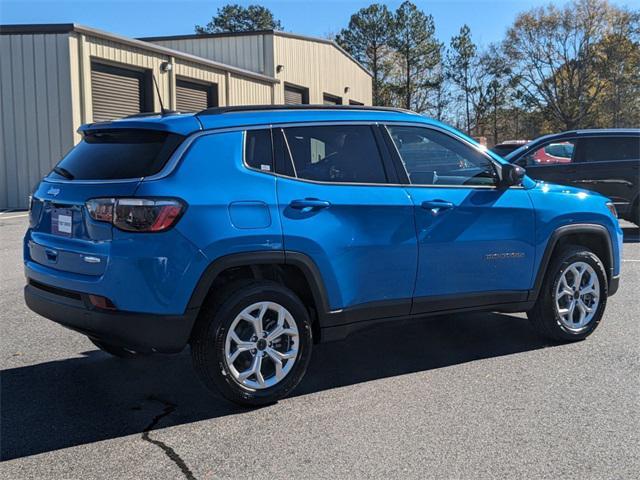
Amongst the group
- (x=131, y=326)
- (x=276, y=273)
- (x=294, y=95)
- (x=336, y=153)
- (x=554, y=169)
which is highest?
(x=294, y=95)

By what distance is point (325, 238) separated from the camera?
423 cm

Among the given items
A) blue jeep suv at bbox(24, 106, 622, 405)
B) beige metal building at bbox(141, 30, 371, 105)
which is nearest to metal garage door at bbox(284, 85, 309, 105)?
beige metal building at bbox(141, 30, 371, 105)

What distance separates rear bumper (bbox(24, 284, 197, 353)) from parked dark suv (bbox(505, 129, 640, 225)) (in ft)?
29.9

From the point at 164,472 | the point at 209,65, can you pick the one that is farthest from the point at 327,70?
the point at 164,472

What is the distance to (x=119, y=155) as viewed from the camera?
13.5 feet

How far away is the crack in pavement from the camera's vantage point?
3303 millimetres

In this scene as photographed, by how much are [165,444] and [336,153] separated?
7.01 ft

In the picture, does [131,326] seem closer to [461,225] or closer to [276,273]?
[276,273]

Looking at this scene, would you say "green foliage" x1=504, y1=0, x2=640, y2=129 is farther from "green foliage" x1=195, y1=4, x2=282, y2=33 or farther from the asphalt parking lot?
the asphalt parking lot

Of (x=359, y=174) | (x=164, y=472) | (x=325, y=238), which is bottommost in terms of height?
(x=164, y=472)

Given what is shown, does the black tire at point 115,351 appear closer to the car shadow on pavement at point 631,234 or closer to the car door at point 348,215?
the car door at point 348,215

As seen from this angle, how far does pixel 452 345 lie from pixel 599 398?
141cm

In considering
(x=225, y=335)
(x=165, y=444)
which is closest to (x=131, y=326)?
(x=225, y=335)

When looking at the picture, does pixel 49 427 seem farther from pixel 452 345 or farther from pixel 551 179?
pixel 551 179
